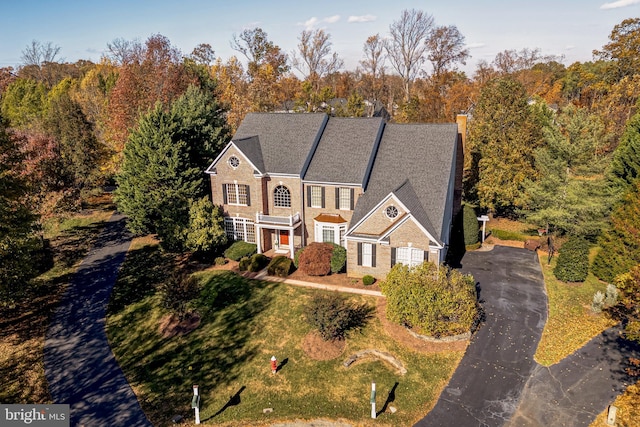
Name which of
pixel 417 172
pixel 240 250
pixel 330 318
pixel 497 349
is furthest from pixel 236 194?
pixel 497 349

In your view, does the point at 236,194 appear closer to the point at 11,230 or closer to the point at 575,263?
the point at 11,230

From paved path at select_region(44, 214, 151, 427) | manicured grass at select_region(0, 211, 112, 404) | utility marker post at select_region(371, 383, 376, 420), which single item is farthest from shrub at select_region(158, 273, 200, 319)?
utility marker post at select_region(371, 383, 376, 420)

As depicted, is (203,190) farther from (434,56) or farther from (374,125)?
(434,56)

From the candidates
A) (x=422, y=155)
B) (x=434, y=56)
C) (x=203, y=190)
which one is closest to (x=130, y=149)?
(x=203, y=190)

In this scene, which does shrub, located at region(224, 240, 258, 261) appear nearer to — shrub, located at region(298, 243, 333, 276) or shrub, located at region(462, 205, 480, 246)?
shrub, located at region(298, 243, 333, 276)

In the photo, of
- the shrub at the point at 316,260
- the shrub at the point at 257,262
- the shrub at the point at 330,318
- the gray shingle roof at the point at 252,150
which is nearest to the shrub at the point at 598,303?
the shrub at the point at 330,318
